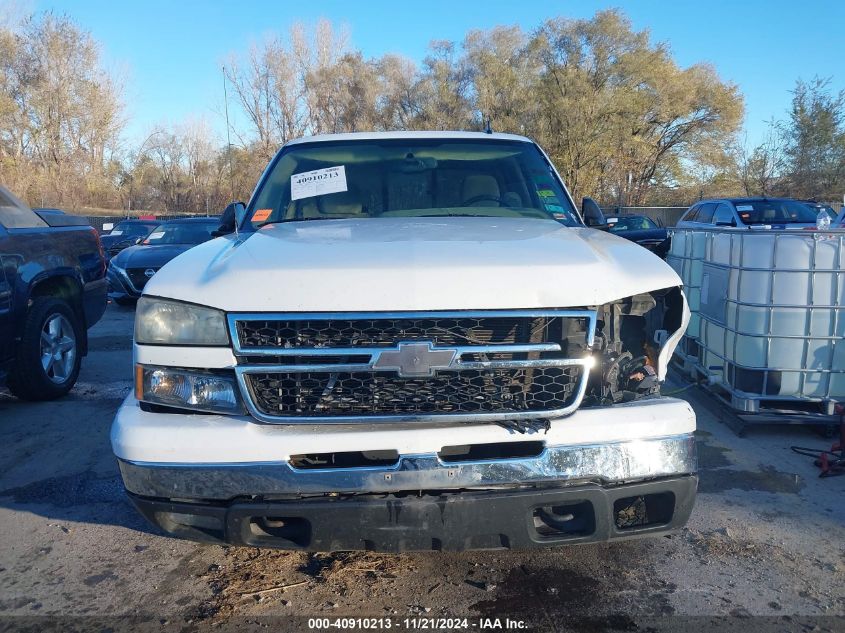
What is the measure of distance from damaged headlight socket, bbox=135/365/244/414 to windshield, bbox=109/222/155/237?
1770 centimetres

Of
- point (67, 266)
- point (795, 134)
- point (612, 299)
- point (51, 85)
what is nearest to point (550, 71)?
point (795, 134)

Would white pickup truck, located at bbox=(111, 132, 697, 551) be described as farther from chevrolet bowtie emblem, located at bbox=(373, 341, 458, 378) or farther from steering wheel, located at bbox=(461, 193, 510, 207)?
steering wheel, located at bbox=(461, 193, 510, 207)

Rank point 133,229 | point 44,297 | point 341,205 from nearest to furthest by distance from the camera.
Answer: point 341,205 < point 44,297 < point 133,229

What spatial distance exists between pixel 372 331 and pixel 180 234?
11.7 meters

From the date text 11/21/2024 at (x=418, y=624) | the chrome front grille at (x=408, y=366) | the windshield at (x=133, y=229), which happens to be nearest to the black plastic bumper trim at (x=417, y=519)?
the chrome front grille at (x=408, y=366)

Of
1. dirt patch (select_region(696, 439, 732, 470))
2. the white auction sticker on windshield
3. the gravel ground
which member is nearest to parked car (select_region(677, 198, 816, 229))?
dirt patch (select_region(696, 439, 732, 470))

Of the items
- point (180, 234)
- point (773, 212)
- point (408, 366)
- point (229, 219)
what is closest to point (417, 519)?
point (408, 366)

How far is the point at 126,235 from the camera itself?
1850 centimetres

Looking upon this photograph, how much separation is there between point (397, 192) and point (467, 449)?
1988 millimetres

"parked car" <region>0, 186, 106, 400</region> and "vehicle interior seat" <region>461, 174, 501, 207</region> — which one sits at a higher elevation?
"vehicle interior seat" <region>461, 174, 501, 207</region>

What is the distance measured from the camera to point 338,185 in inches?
156

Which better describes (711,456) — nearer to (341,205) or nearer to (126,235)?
(341,205)

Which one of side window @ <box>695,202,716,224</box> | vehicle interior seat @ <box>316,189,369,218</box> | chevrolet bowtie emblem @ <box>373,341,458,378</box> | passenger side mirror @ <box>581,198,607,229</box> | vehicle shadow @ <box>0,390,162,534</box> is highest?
vehicle interior seat @ <box>316,189,369,218</box>

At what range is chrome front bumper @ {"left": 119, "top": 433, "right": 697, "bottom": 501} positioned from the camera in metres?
2.30
